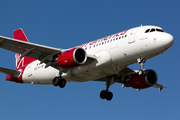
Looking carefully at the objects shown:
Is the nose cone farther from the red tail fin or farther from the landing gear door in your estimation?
the red tail fin

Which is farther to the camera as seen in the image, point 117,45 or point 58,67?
point 58,67

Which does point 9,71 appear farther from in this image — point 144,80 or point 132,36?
point 132,36

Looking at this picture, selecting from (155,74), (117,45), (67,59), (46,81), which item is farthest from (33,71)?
(155,74)

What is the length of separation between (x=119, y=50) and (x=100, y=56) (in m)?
1.93

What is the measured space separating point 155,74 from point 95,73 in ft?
24.9

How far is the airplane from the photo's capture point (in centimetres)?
2939

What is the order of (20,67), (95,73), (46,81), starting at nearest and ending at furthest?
(95,73) → (46,81) → (20,67)

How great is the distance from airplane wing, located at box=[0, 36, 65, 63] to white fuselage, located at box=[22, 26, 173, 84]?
89.3 inches

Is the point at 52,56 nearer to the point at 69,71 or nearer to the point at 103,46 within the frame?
the point at 69,71

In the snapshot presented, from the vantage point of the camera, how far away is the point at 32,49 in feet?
105

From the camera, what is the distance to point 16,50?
32.6 m

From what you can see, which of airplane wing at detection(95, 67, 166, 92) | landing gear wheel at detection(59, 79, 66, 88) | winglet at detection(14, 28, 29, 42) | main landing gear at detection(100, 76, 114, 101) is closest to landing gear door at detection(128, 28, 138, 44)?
airplane wing at detection(95, 67, 166, 92)

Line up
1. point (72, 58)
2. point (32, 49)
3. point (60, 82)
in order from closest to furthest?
point (72, 58) < point (32, 49) < point (60, 82)

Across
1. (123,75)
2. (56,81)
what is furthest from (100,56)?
(123,75)
